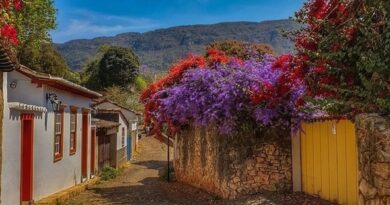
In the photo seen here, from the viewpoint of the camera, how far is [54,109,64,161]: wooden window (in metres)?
15.4

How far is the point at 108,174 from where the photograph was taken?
24031mm

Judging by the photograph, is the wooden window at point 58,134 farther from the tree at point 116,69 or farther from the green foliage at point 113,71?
the tree at point 116,69

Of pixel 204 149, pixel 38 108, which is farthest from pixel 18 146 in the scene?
pixel 204 149

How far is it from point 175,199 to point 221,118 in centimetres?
343

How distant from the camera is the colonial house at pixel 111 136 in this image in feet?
82.0

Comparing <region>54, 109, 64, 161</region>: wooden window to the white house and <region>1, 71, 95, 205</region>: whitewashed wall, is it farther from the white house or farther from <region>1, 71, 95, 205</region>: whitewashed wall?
<region>1, 71, 95, 205</region>: whitewashed wall

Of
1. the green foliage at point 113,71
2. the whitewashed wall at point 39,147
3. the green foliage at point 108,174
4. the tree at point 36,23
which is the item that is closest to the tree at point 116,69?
the green foliage at point 113,71

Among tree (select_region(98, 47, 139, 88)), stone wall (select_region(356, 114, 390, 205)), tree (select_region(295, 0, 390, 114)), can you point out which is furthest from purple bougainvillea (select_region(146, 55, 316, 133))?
tree (select_region(98, 47, 139, 88))

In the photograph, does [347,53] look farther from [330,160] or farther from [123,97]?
[123,97]

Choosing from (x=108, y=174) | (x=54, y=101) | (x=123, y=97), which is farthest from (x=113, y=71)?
(x=54, y=101)

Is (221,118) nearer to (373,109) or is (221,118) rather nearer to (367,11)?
(367,11)

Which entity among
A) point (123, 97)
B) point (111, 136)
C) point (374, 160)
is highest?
point (123, 97)

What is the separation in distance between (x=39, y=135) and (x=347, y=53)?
29.1 ft

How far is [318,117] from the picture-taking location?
12039mm
